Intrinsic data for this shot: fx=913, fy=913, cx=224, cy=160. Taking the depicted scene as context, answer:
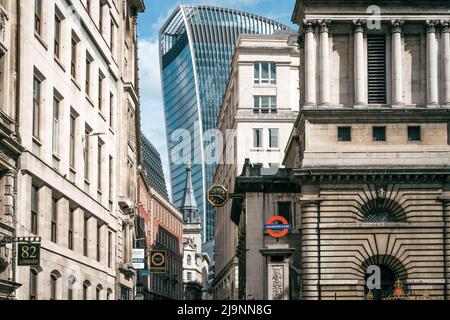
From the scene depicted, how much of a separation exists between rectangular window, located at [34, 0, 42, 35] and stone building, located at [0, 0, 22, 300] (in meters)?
3.02

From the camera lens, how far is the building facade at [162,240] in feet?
407

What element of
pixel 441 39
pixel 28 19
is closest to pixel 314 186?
pixel 441 39

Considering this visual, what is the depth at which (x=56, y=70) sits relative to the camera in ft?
136

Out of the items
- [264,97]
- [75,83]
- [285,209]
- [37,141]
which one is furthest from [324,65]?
[264,97]

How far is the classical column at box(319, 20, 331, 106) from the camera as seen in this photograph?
252ft

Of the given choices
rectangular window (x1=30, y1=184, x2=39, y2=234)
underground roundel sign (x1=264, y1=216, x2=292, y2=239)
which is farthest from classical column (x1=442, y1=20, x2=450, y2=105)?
rectangular window (x1=30, y1=184, x2=39, y2=234)

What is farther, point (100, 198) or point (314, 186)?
point (314, 186)

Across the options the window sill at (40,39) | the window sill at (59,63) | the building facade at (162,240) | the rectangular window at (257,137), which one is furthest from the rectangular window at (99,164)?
the rectangular window at (257,137)

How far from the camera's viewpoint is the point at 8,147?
110 ft

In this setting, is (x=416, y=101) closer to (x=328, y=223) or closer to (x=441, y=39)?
(x=441, y=39)

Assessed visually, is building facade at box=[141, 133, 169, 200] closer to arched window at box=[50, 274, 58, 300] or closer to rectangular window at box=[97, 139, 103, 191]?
rectangular window at box=[97, 139, 103, 191]

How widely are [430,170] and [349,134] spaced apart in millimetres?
7384

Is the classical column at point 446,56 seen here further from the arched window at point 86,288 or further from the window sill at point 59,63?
the window sill at point 59,63
